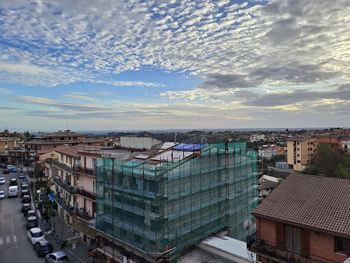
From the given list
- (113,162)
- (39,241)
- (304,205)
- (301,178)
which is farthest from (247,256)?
(39,241)

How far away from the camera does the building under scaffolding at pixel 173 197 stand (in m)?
19.4

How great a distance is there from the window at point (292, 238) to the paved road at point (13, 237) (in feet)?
66.9

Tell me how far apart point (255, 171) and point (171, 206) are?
11.8 metres

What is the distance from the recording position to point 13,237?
31750mm

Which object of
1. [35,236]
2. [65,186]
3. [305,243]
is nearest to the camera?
[305,243]

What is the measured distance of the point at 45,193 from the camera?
151 ft

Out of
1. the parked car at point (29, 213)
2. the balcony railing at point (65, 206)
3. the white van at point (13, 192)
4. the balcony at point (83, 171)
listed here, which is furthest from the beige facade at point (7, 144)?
the balcony at point (83, 171)

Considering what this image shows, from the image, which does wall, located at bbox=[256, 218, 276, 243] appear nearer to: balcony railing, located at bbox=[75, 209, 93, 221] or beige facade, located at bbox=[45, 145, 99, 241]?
beige facade, located at bbox=[45, 145, 99, 241]

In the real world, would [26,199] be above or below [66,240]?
above

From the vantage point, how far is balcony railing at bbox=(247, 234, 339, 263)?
1531 cm

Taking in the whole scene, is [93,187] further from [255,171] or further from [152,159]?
[255,171]

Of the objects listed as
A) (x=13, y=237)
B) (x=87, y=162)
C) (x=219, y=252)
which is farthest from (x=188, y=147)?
(x=13, y=237)

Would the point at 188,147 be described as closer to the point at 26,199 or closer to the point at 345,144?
the point at 26,199

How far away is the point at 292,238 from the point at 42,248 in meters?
Answer: 21.2
